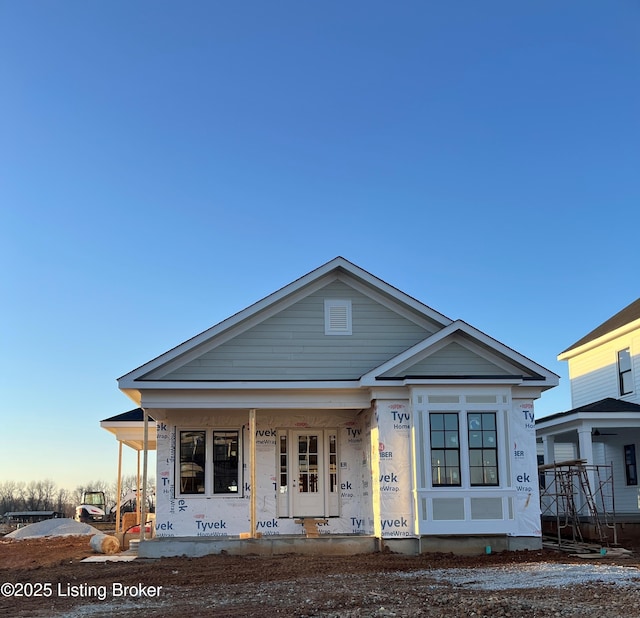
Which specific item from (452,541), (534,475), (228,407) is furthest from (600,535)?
(228,407)

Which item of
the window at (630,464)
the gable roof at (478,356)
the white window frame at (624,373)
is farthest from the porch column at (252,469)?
the window at (630,464)

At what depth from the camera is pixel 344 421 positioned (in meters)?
18.5

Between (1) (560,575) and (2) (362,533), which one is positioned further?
(2) (362,533)

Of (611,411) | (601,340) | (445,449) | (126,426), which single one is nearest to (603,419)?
(611,411)

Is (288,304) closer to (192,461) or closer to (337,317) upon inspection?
(337,317)

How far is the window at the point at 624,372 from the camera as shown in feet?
80.1

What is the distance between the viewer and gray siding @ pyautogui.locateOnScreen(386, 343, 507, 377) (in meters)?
16.9

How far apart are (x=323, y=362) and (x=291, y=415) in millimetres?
1668

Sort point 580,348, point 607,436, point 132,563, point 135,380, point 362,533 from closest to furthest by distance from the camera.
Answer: point 132,563
point 135,380
point 362,533
point 607,436
point 580,348

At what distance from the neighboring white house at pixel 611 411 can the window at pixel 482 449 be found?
5.48 meters

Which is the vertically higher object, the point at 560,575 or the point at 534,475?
the point at 534,475

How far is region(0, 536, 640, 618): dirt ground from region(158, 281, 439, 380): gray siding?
3868 mm

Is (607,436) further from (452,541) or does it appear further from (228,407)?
(228,407)

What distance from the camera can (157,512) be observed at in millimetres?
17438
